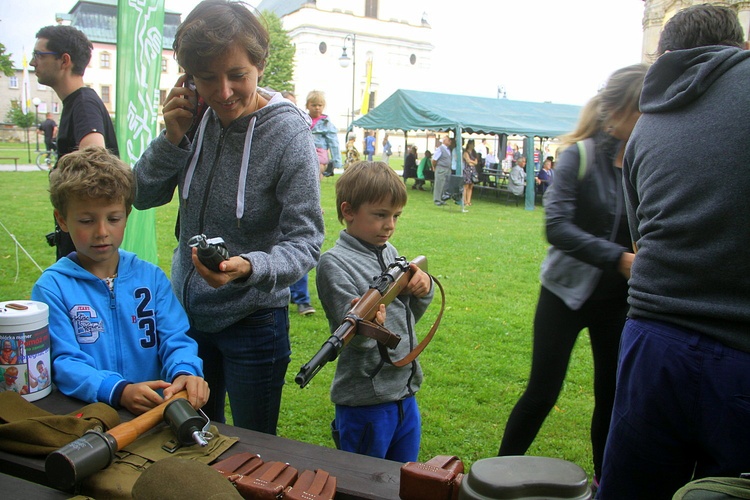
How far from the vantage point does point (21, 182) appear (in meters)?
17.6

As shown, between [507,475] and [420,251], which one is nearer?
[507,475]

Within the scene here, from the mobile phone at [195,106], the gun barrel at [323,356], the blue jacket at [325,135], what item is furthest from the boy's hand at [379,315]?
the blue jacket at [325,135]

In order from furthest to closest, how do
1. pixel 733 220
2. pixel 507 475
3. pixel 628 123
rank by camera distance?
pixel 628 123, pixel 733 220, pixel 507 475

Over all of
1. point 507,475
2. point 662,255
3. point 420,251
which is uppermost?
point 662,255

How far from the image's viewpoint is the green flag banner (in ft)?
13.8

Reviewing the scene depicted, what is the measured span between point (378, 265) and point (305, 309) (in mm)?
3587

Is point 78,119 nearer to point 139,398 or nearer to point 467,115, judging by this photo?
point 139,398

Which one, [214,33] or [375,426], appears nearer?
[214,33]

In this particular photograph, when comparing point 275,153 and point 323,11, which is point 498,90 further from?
point 275,153

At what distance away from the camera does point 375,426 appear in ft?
7.44

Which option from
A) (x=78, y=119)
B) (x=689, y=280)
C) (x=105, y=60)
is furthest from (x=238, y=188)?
(x=105, y=60)

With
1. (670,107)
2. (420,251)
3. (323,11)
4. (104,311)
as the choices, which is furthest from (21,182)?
(323,11)

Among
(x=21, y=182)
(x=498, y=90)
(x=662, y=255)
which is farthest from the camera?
(x=498, y=90)

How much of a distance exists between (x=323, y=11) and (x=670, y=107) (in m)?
70.7
